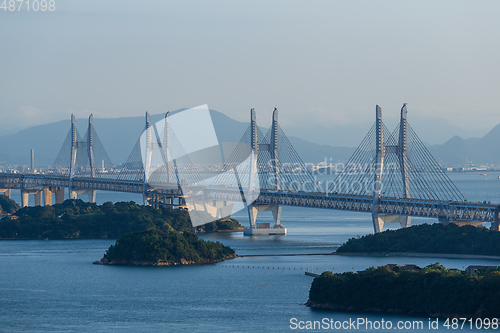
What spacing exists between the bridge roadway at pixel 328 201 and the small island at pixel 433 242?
79.7 inches

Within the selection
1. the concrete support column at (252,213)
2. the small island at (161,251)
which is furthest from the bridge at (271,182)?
the small island at (161,251)

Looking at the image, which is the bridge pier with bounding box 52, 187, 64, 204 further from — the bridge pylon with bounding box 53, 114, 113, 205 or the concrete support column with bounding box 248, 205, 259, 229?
the concrete support column with bounding box 248, 205, 259, 229

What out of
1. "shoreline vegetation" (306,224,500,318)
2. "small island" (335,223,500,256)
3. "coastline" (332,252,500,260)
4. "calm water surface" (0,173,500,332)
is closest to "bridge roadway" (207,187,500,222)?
"small island" (335,223,500,256)

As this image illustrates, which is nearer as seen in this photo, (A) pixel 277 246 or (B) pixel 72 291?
(B) pixel 72 291

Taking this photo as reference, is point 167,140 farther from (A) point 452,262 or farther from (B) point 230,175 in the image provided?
(A) point 452,262

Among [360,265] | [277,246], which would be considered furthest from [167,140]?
[360,265]

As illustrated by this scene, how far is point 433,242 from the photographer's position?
60.1 meters

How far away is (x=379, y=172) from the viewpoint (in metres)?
67.1

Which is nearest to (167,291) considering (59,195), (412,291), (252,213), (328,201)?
(412,291)

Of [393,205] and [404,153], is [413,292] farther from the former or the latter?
[393,205]

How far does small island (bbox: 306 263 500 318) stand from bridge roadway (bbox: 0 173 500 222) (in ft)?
66.2

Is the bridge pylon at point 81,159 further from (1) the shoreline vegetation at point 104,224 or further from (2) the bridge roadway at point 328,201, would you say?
(1) the shoreline vegetation at point 104,224

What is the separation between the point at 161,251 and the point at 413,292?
2664 cm

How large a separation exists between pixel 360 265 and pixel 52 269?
22.0 metres
